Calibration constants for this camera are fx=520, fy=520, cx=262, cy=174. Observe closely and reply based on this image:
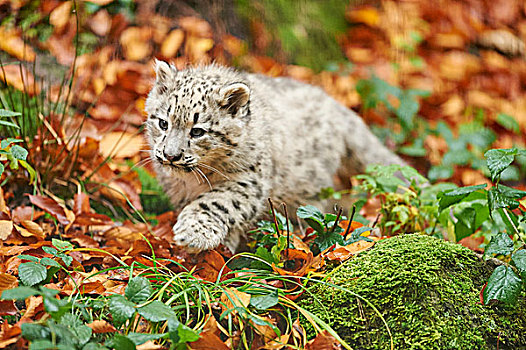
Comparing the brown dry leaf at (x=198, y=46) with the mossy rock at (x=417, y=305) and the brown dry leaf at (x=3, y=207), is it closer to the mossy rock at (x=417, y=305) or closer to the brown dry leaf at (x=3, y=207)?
the brown dry leaf at (x=3, y=207)

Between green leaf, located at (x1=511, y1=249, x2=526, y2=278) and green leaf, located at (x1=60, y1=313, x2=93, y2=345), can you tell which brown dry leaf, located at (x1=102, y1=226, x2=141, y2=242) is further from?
Answer: green leaf, located at (x1=511, y1=249, x2=526, y2=278)

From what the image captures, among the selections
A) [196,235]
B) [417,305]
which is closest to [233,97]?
[196,235]

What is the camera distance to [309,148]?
4.75 m

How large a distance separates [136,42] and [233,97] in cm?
322

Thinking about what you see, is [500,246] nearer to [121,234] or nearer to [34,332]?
[34,332]

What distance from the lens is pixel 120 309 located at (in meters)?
2.39

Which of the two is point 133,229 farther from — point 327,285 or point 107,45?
point 107,45

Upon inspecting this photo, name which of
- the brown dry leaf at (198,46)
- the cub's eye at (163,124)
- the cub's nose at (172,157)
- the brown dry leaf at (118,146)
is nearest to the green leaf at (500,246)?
the cub's nose at (172,157)

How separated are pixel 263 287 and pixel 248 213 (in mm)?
934

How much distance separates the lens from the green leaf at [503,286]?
8.82 feet

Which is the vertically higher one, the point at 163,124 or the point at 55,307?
the point at 163,124

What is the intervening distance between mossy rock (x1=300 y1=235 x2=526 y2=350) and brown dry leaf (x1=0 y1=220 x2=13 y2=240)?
1.89 metres

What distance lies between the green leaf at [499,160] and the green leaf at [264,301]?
4.65 ft

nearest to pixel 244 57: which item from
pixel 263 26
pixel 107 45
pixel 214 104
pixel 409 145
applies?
pixel 263 26
